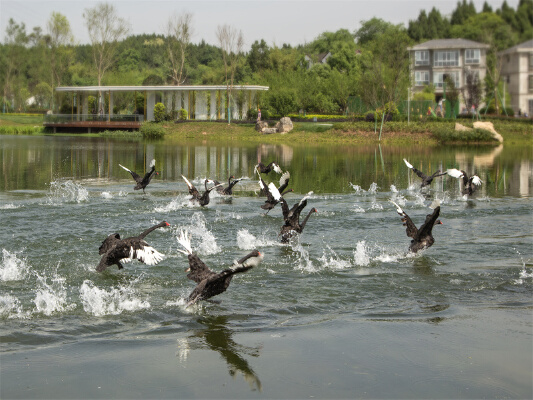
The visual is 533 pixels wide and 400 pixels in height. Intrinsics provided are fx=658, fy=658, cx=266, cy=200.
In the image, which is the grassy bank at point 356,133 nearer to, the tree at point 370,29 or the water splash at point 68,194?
the water splash at point 68,194

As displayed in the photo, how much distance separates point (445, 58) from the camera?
8675 centimetres

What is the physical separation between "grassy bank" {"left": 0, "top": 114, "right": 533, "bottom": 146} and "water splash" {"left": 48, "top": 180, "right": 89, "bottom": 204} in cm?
3182

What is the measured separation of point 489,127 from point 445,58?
3686cm

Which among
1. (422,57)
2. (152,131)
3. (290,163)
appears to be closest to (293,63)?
(422,57)

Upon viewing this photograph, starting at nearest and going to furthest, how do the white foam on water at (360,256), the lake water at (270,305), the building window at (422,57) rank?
the lake water at (270,305) < the white foam on water at (360,256) < the building window at (422,57)

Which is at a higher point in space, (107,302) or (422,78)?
(422,78)

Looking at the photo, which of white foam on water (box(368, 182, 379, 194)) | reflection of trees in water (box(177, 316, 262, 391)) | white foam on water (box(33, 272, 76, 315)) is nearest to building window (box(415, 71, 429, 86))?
white foam on water (box(368, 182, 379, 194))

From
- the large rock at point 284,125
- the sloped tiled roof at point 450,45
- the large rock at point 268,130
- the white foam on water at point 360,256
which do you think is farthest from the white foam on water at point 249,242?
the sloped tiled roof at point 450,45

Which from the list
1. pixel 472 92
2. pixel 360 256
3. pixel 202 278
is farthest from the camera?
pixel 472 92

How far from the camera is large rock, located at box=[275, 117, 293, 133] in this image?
56.4 meters

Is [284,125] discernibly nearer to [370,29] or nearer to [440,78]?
[440,78]

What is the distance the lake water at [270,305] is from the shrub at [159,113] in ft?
140

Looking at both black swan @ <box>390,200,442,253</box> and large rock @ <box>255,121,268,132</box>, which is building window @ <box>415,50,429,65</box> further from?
black swan @ <box>390,200,442,253</box>

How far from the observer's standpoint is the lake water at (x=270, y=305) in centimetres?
738
